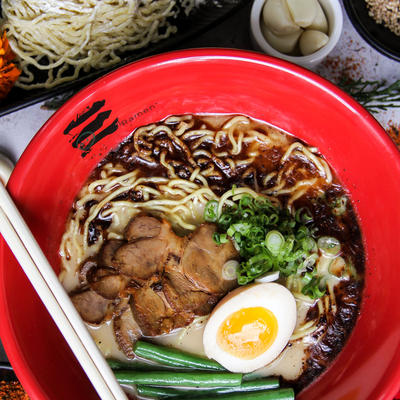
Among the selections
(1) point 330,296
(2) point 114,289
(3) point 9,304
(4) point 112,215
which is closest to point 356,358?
(1) point 330,296

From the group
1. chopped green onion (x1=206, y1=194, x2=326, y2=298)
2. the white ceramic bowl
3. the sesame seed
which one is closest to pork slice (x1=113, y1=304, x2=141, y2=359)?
chopped green onion (x1=206, y1=194, x2=326, y2=298)

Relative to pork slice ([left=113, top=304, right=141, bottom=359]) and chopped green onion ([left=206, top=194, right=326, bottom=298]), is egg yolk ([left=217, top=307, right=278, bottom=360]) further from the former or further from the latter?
pork slice ([left=113, top=304, right=141, bottom=359])

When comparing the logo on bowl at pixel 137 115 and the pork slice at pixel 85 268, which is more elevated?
the logo on bowl at pixel 137 115

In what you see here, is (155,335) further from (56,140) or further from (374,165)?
(374,165)

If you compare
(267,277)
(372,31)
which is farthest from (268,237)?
(372,31)

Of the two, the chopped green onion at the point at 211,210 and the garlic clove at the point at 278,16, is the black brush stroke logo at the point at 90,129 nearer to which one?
the chopped green onion at the point at 211,210

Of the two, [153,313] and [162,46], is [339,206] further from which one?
[162,46]

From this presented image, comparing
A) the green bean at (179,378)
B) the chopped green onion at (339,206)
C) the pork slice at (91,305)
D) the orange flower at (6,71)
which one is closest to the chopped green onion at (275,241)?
the chopped green onion at (339,206)
